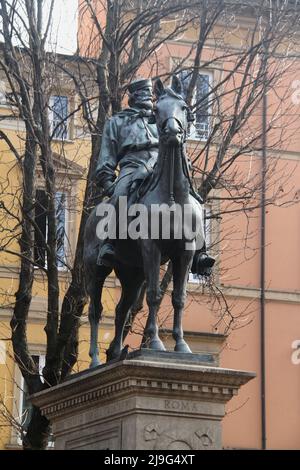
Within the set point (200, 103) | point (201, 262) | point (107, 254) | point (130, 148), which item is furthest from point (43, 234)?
point (201, 262)

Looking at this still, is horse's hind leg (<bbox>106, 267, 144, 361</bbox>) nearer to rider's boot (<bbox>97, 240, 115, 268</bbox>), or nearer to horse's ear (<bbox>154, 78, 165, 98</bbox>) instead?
rider's boot (<bbox>97, 240, 115, 268</bbox>)

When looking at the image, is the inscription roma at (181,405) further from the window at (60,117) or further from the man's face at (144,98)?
the window at (60,117)

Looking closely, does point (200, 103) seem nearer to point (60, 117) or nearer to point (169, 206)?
point (60, 117)

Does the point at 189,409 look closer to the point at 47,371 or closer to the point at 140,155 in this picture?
the point at 140,155

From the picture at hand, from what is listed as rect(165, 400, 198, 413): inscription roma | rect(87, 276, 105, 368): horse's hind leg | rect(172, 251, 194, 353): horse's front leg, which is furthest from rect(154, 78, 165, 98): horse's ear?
rect(165, 400, 198, 413): inscription roma

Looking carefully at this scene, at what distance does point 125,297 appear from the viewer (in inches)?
488

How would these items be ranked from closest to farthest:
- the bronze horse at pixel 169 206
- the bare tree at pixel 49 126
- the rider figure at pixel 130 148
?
the bronze horse at pixel 169 206, the rider figure at pixel 130 148, the bare tree at pixel 49 126

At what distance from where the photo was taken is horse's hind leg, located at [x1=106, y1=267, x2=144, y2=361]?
1214 cm

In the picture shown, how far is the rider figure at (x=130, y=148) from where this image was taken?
38.6 ft

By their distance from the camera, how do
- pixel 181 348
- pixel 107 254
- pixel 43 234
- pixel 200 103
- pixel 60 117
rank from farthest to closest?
1. pixel 43 234
2. pixel 200 103
3. pixel 60 117
4. pixel 107 254
5. pixel 181 348

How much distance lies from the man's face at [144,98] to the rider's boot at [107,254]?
1702 millimetres

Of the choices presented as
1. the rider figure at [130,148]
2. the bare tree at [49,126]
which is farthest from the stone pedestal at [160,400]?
the bare tree at [49,126]

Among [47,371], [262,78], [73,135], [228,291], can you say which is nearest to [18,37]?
[262,78]

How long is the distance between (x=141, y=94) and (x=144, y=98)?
53 mm
